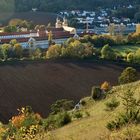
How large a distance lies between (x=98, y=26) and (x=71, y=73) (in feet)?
126

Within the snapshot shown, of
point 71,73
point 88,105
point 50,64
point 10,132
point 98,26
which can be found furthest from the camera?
point 98,26

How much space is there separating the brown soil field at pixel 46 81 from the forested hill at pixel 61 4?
50051 millimetres

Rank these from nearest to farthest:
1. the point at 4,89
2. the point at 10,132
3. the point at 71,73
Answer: the point at 10,132 → the point at 4,89 → the point at 71,73

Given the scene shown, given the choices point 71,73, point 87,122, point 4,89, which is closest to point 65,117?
point 87,122

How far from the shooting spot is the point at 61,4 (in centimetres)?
9994

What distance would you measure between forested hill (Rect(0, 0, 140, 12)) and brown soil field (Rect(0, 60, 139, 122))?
50051 mm

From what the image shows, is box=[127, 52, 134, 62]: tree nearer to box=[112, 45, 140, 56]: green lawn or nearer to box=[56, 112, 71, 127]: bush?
box=[112, 45, 140, 56]: green lawn

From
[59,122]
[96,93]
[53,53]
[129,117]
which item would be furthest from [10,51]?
[129,117]

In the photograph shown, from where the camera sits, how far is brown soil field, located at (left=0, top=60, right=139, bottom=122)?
34931mm

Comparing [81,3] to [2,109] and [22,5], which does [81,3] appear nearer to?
[22,5]

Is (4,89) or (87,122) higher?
(87,122)

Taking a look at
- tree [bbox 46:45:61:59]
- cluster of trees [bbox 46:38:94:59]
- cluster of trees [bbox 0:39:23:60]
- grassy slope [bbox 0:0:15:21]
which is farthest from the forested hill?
tree [bbox 46:45:61:59]

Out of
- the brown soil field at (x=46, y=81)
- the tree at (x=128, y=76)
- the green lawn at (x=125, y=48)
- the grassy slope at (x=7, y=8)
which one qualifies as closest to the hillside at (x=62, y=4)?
the grassy slope at (x=7, y=8)

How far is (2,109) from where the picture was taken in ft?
110
